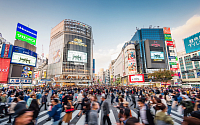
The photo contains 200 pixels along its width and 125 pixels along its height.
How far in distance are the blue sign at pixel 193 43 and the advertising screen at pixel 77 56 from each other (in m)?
52.8

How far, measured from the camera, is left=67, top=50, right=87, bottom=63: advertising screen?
66662 mm

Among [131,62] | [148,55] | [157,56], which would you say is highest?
[148,55]

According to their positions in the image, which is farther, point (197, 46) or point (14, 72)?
point (14, 72)

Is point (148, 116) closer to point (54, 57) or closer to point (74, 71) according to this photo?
point (74, 71)

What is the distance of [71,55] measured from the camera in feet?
219

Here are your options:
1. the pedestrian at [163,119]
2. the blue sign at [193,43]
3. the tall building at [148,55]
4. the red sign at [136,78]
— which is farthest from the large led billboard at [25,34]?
the blue sign at [193,43]

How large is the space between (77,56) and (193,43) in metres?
55.9

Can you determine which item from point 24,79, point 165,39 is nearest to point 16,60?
point 24,79

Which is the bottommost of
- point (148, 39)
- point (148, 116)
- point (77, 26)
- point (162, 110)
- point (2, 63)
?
point (148, 116)

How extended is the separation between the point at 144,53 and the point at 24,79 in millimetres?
63059

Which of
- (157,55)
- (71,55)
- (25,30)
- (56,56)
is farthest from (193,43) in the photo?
(56,56)

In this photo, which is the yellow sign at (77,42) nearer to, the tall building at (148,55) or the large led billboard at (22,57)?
the large led billboard at (22,57)

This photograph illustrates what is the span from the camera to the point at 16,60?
142 feet

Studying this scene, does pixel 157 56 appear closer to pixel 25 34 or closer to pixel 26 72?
pixel 26 72
